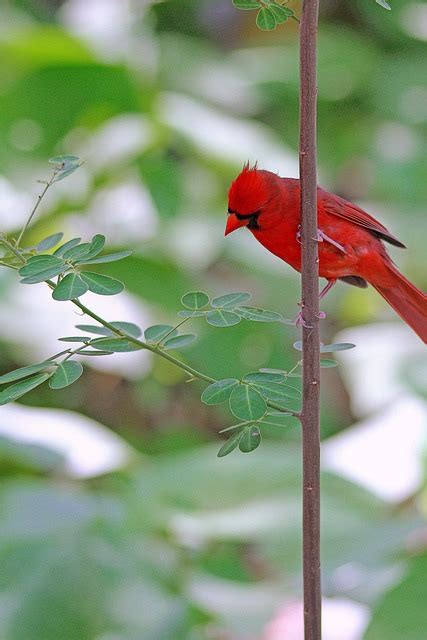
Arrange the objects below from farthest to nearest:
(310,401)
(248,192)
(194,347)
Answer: (194,347) → (248,192) → (310,401)

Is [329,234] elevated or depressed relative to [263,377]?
elevated

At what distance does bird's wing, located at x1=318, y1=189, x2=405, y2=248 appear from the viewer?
130 cm

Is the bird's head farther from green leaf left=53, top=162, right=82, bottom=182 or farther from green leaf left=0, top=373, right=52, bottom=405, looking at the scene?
green leaf left=0, top=373, right=52, bottom=405

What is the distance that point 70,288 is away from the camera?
0.76 m

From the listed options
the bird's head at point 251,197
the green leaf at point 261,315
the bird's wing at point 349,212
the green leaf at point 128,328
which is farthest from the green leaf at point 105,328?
the bird's wing at point 349,212

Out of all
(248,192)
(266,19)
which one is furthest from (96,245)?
(248,192)

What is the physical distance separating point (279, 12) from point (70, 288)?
10.7 inches

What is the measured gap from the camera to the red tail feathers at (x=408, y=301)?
1.38 meters

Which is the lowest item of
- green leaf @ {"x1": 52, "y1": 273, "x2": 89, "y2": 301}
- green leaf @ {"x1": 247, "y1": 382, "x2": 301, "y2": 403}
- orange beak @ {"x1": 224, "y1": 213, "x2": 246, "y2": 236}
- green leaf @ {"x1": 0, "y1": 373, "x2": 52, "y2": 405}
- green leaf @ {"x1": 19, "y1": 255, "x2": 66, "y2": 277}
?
A: green leaf @ {"x1": 0, "y1": 373, "x2": 52, "y2": 405}

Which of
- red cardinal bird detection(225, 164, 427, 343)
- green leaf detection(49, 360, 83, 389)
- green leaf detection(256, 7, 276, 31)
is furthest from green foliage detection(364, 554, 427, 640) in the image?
green leaf detection(256, 7, 276, 31)

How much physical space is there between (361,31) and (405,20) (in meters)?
0.39

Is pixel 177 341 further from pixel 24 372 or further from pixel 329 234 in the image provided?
pixel 329 234

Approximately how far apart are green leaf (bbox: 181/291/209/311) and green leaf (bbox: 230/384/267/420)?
9 cm

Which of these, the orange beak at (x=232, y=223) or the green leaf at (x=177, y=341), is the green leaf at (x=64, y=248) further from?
the orange beak at (x=232, y=223)
